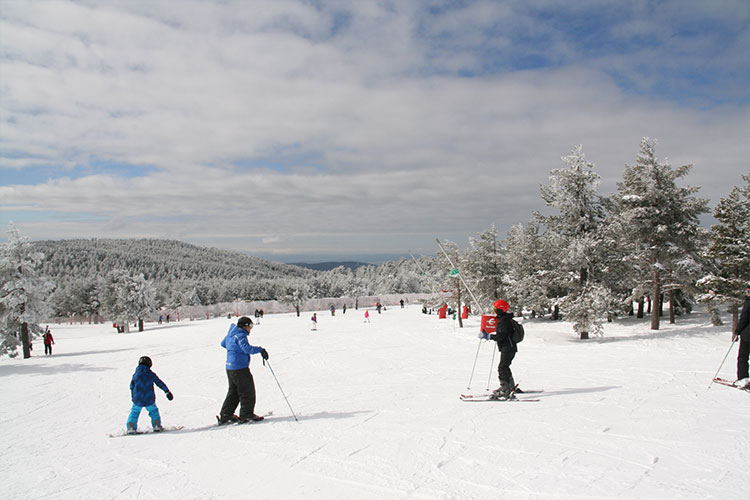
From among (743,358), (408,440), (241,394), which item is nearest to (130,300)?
(241,394)

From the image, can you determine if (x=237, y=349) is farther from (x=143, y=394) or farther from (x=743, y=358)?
(x=743, y=358)

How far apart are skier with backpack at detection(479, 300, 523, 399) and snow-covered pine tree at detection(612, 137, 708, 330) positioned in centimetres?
1503

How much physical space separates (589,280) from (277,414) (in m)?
16.8

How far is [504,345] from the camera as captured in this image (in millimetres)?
8703

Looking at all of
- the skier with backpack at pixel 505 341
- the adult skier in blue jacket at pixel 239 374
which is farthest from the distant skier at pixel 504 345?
the adult skier in blue jacket at pixel 239 374

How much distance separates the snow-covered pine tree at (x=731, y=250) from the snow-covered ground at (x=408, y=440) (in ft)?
20.2

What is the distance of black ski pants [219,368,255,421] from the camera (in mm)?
7914

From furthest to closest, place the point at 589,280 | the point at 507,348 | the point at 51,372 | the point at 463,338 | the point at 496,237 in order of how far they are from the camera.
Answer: the point at 496,237, the point at 463,338, the point at 589,280, the point at 51,372, the point at 507,348

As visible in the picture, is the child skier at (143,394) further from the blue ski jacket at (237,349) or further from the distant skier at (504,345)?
the distant skier at (504,345)

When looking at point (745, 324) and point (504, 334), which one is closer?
point (504, 334)

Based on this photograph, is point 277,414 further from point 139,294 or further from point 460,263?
point 139,294

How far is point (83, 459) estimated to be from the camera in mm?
6461

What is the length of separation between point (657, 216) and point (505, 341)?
17.2m

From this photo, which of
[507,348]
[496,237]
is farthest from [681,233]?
[507,348]
